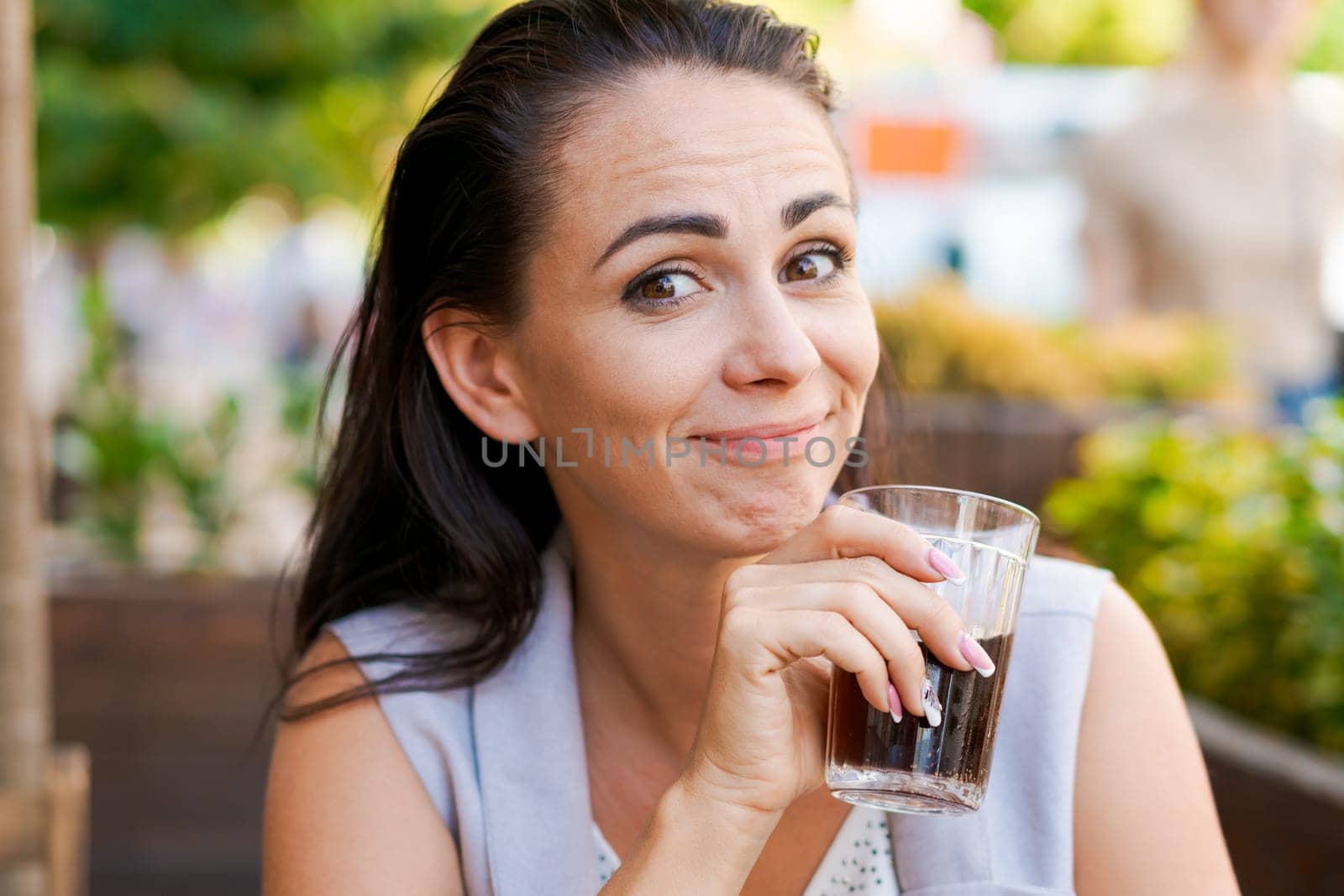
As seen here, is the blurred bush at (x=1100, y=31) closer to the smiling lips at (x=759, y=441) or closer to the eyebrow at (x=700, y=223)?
the eyebrow at (x=700, y=223)

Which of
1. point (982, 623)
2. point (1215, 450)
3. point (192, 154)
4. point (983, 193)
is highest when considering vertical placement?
point (983, 193)

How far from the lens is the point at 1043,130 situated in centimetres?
1319

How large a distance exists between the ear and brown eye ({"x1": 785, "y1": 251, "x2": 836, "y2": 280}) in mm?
462

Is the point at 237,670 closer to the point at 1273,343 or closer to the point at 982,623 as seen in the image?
the point at 982,623

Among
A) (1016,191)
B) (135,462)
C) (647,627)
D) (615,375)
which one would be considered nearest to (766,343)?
(615,375)

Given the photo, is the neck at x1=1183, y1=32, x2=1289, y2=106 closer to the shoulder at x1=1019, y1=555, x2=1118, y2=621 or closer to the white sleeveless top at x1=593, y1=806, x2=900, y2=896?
the shoulder at x1=1019, y1=555, x2=1118, y2=621

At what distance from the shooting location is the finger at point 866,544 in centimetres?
158

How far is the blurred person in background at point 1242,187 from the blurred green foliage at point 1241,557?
1936 mm

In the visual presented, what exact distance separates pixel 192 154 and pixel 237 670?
444 cm

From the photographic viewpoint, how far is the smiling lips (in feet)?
6.15

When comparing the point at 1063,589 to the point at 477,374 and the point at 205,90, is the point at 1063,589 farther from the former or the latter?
the point at 205,90

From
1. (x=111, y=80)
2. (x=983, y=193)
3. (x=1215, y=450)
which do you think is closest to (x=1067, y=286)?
(x=983, y=193)

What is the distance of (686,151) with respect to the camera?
6.32ft

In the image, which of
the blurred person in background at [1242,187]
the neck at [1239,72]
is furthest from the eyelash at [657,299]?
the neck at [1239,72]
